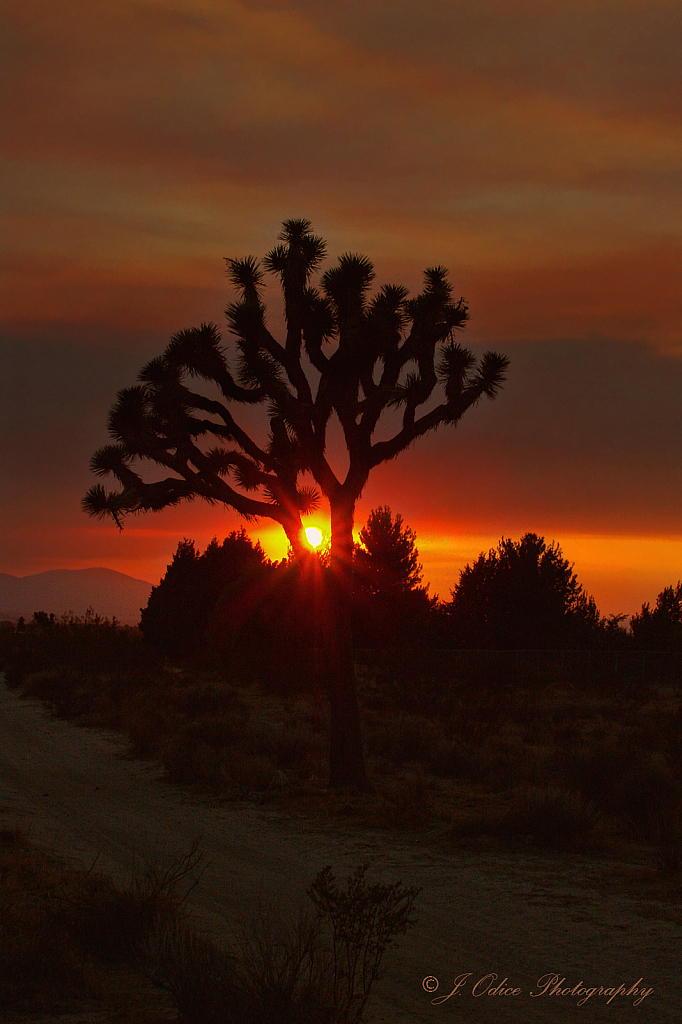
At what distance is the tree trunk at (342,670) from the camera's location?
13859 mm

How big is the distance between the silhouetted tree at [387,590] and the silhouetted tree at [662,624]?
10189 millimetres

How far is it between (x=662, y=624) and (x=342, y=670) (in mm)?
33487

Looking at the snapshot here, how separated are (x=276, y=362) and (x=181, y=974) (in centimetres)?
1078

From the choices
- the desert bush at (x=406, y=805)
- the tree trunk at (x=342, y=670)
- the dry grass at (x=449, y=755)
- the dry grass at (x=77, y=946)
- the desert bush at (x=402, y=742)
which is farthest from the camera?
the desert bush at (x=402, y=742)

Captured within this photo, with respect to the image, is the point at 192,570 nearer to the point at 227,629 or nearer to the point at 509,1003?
the point at 227,629

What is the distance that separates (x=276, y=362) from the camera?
14539 millimetres

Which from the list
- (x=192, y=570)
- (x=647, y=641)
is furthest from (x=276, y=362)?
(x=647, y=641)

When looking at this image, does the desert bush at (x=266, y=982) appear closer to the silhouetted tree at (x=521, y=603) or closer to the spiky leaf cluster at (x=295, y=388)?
the spiky leaf cluster at (x=295, y=388)

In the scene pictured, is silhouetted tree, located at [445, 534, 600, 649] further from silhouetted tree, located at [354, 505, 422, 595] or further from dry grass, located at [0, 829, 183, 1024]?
dry grass, located at [0, 829, 183, 1024]

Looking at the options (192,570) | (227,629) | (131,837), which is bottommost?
(131,837)

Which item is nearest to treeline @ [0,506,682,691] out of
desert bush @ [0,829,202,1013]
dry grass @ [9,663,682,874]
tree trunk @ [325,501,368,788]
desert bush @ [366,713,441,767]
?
dry grass @ [9,663,682,874]

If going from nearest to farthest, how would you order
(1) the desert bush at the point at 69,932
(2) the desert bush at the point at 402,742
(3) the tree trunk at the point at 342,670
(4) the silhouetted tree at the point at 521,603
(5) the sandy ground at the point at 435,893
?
(1) the desert bush at the point at 69,932, (5) the sandy ground at the point at 435,893, (3) the tree trunk at the point at 342,670, (2) the desert bush at the point at 402,742, (4) the silhouetted tree at the point at 521,603

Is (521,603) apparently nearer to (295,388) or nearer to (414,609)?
(414,609)
